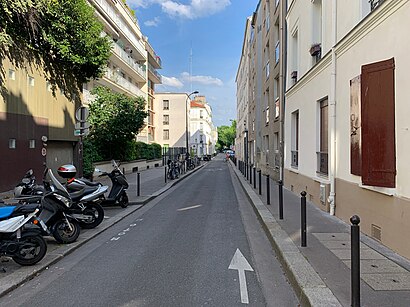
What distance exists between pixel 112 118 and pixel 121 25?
552 inches

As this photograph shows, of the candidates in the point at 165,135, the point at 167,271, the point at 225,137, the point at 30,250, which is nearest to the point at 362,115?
the point at 167,271

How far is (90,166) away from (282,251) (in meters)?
14.7

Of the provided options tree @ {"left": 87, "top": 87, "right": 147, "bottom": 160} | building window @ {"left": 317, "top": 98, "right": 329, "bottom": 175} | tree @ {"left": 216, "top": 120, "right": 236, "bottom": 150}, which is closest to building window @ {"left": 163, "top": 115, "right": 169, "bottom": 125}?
tree @ {"left": 87, "top": 87, "right": 147, "bottom": 160}

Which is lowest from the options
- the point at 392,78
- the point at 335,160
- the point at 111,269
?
the point at 111,269

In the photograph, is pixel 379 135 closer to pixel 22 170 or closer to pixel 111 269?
pixel 111 269

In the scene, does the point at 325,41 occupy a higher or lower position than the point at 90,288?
higher

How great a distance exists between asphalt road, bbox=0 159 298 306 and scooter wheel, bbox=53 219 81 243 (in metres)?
0.31

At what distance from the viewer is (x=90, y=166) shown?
60.0 ft

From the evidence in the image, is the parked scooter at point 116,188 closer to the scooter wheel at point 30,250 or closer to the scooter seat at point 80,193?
the scooter seat at point 80,193

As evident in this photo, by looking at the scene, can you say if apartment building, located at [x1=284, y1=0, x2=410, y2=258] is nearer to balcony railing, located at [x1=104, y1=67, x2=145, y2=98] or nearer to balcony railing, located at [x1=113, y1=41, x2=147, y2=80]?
balcony railing, located at [x1=104, y1=67, x2=145, y2=98]

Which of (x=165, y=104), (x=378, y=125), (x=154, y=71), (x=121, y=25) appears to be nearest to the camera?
(x=378, y=125)

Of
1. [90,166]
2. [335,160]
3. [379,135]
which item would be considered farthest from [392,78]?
[90,166]

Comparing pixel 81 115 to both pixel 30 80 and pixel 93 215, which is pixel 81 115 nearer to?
pixel 93 215

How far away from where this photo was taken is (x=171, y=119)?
65.4 meters
